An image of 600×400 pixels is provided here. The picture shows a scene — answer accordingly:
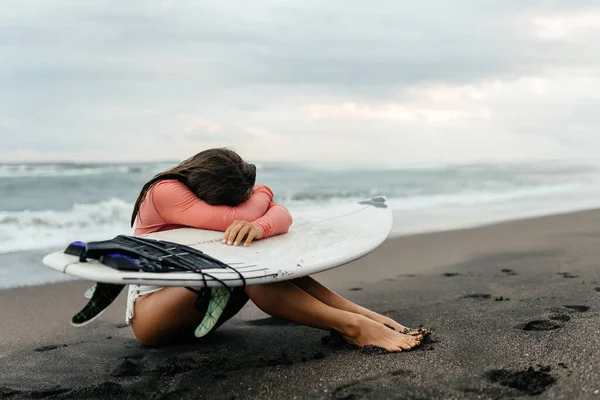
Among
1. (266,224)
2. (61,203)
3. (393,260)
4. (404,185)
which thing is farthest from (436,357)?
(404,185)

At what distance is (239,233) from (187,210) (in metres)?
0.28

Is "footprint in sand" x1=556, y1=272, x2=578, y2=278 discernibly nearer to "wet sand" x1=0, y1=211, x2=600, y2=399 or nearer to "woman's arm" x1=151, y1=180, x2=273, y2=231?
"wet sand" x1=0, y1=211, x2=600, y2=399

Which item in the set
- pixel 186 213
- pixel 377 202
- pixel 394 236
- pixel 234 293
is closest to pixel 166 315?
pixel 234 293

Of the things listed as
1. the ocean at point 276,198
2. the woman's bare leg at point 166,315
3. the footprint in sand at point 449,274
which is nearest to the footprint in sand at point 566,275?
the footprint in sand at point 449,274

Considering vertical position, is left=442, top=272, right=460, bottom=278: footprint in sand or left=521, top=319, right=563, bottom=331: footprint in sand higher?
left=521, top=319, right=563, bottom=331: footprint in sand

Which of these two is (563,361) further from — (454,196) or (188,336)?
(454,196)

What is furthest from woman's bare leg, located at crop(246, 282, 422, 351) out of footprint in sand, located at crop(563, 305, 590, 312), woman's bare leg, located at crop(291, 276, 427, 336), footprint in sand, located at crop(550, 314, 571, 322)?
footprint in sand, located at crop(563, 305, 590, 312)

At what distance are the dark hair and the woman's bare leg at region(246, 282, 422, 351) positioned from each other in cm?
49

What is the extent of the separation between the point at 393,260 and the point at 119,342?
2.96m

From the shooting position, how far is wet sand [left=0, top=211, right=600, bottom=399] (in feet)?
7.25

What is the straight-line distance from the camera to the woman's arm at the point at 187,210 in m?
2.82

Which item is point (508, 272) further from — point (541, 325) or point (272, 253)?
point (272, 253)

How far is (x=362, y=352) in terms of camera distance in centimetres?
256

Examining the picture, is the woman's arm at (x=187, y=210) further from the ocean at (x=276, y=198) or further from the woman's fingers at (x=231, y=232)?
the ocean at (x=276, y=198)
